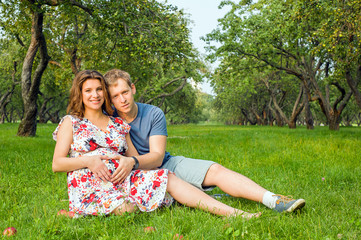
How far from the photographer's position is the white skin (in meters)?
3.49

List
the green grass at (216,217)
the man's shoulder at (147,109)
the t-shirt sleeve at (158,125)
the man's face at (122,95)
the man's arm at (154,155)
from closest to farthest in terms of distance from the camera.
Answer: the green grass at (216,217) → the man's arm at (154,155) → the man's face at (122,95) → the t-shirt sleeve at (158,125) → the man's shoulder at (147,109)

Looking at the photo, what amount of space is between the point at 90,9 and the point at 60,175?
7.05 meters

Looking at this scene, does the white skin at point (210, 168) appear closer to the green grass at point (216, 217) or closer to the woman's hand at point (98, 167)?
the green grass at point (216, 217)

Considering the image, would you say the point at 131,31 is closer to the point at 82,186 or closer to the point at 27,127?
the point at 82,186

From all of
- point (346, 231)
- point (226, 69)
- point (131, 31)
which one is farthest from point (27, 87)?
point (346, 231)

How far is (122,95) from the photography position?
374 cm

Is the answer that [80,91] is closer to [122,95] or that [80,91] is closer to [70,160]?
[122,95]

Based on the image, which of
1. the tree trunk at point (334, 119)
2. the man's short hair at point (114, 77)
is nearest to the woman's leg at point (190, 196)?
the man's short hair at point (114, 77)

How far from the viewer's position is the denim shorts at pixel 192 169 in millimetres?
3725

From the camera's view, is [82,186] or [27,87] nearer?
[82,186]

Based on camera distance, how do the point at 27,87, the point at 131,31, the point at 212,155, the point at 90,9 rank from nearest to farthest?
the point at 212,155 < the point at 131,31 < the point at 90,9 < the point at 27,87

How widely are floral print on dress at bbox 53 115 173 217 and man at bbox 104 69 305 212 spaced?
167 millimetres

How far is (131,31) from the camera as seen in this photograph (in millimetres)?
8281

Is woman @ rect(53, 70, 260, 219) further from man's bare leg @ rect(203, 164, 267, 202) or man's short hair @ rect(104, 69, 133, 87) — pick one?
man's bare leg @ rect(203, 164, 267, 202)
